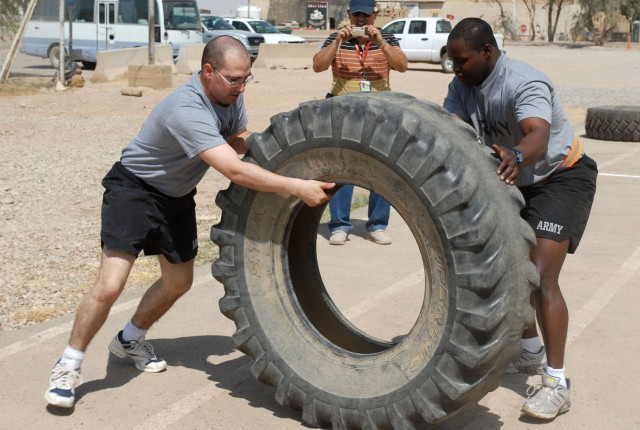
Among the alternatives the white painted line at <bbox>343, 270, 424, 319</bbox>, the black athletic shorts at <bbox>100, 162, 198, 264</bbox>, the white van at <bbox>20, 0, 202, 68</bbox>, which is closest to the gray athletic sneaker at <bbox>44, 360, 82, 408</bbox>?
the black athletic shorts at <bbox>100, 162, 198, 264</bbox>

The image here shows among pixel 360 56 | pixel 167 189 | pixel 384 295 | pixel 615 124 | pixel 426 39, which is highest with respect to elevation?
pixel 426 39

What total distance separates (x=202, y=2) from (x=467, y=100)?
221ft

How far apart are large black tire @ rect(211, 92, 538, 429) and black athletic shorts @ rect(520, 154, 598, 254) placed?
62 cm

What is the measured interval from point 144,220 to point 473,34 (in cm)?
187

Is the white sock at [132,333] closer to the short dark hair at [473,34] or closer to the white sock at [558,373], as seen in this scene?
the white sock at [558,373]

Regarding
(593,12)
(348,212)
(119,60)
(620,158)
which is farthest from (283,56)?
(593,12)

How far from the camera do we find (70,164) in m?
11.4

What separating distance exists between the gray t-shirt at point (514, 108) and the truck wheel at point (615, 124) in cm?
988

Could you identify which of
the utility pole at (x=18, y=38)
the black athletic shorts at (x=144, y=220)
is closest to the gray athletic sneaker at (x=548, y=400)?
the black athletic shorts at (x=144, y=220)

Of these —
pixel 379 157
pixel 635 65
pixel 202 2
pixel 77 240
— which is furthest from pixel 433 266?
pixel 202 2

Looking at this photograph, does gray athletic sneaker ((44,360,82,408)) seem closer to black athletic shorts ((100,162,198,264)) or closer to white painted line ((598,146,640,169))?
black athletic shorts ((100,162,198,264))

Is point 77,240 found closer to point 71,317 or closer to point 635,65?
point 71,317

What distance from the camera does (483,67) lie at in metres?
4.42

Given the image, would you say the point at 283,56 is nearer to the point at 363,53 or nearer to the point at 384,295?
the point at 363,53
